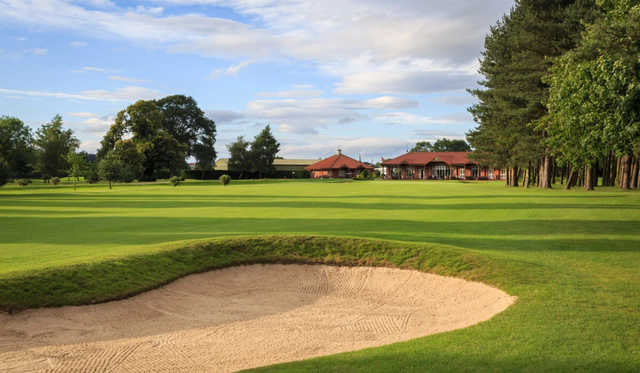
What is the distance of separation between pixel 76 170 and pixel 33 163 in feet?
123

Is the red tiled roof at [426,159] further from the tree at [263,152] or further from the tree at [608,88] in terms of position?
the tree at [608,88]

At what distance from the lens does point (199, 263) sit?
36.0ft

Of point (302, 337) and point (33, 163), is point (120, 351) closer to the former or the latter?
point (302, 337)

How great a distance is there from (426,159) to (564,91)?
91979 millimetres

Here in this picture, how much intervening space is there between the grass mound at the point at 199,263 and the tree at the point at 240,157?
97.3m

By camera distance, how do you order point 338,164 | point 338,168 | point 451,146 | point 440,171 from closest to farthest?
1. point 440,171
2. point 338,168
3. point 338,164
4. point 451,146

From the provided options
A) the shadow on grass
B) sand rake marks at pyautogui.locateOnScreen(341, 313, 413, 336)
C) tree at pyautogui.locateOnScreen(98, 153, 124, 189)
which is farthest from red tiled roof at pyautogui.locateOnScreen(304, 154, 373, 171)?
sand rake marks at pyautogui.locateOnScreen(341, 313, 413, 336)

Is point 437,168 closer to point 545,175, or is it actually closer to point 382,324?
point 545,175

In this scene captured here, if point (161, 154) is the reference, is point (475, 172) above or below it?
below

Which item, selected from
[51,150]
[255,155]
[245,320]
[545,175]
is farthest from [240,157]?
[245,320]

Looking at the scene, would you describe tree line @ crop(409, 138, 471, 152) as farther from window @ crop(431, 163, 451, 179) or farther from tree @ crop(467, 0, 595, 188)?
tree @ crop(467, 0, 595, 188)

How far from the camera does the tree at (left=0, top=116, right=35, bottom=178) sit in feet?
274

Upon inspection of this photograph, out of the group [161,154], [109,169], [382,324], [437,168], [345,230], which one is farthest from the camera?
[437,168]

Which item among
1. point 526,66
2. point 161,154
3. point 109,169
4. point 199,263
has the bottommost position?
point 199,263
